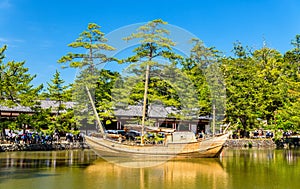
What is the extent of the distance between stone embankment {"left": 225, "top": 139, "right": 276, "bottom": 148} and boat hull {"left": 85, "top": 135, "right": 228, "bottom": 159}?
1089cm

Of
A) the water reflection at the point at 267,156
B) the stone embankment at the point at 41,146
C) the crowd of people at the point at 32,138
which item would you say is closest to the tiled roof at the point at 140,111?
the stone embankment at the point at 41,146

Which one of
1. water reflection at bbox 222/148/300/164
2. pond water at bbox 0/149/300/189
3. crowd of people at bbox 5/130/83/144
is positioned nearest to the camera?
pond water at bbox 0/149/300/189

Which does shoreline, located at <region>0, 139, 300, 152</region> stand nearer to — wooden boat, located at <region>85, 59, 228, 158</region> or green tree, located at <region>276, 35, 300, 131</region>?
green tree, located at <region>276, 35, 300, 131</region>

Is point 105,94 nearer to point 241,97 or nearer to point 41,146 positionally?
point 41,146

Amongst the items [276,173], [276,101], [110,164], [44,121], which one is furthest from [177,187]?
[276,101]

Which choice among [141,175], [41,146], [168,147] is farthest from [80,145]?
[141,175]

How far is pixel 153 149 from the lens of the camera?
2006cm

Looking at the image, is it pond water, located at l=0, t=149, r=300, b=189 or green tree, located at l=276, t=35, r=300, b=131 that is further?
green tree, located at l=276, t=35, r=300, b=131

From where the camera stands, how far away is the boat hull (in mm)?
20016

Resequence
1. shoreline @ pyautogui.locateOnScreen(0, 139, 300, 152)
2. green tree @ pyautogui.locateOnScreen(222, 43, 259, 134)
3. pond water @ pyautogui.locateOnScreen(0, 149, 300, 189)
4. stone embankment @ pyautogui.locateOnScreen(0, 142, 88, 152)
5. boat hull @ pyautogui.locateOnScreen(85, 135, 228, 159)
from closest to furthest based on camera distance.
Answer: pond water @ pyautogui.locateOnScreen(0, 149, 300, 189) → boat hull @ pyautogui.locateOnScreen(85, 135, 228, 159) → stone embankment @ pyautogui.locateOnScreen(0, 142, 88, 152) → shoreline @ pyautogui.locateOnScreen(0, 139, 300, 152) → green tree @ pyautogui.locateOnScreen(222, 43, 259, 134)

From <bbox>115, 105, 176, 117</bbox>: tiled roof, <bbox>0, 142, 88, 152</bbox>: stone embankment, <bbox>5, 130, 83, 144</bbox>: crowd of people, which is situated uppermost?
<bbox>115, 105, 176, 117</bbox>: tiled roof

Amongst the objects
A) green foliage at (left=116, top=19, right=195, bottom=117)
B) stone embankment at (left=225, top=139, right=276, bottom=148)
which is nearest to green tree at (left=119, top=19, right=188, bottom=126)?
green foliage at (left=116, top=19, right=195, bottom=117)

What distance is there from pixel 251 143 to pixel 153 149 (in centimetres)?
1419

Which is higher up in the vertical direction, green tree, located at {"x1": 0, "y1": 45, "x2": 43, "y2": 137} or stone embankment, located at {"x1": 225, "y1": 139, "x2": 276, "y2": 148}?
green tree, located at {"x1": 0, "y1": 45, "x2": 43, "y2": 137}
